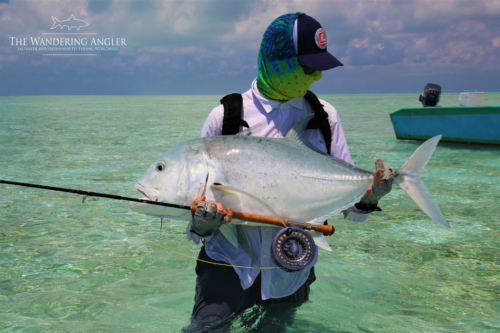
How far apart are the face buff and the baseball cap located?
0.03 metres

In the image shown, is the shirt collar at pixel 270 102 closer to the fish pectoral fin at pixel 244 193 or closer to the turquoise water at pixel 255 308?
the fish pectoral fin at pixel 244 193

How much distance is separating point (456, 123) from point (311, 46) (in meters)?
11.4

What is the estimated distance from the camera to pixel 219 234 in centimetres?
Answer: 220

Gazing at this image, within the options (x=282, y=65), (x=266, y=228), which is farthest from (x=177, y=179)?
(x=282, y=65)

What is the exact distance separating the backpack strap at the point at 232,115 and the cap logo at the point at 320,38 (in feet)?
1.60

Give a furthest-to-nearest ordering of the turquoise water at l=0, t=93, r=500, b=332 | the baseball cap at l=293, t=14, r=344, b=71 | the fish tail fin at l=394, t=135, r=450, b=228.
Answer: the turquoise water at l=0, t=93, r=500, b=332 → the fish tail fin at l=394, t=135, r=450, b=228 → the baseball cap at l=293, t=14, r=344, b=71

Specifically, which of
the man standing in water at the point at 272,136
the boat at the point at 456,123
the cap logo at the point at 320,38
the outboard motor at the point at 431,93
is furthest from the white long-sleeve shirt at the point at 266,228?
the outboard motor at the point at 431,93

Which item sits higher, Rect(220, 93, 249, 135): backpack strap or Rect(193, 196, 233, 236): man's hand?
Rect(220, 93, 249, 135): backpack strap

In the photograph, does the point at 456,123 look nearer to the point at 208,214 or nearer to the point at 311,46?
the point at 311,46

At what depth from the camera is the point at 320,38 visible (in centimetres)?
209

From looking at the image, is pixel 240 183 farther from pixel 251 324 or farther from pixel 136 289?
pixel 136 289

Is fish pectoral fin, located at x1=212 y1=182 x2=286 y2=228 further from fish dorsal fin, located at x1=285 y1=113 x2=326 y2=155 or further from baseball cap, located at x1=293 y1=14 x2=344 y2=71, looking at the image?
baseball cap, located at x1=293 y1=14 x2=344 y2=71

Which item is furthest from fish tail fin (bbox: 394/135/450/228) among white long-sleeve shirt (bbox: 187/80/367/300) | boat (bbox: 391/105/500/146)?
boat (bbox: 391/105/500/146)

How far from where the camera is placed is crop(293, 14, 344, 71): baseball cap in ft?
6.73
